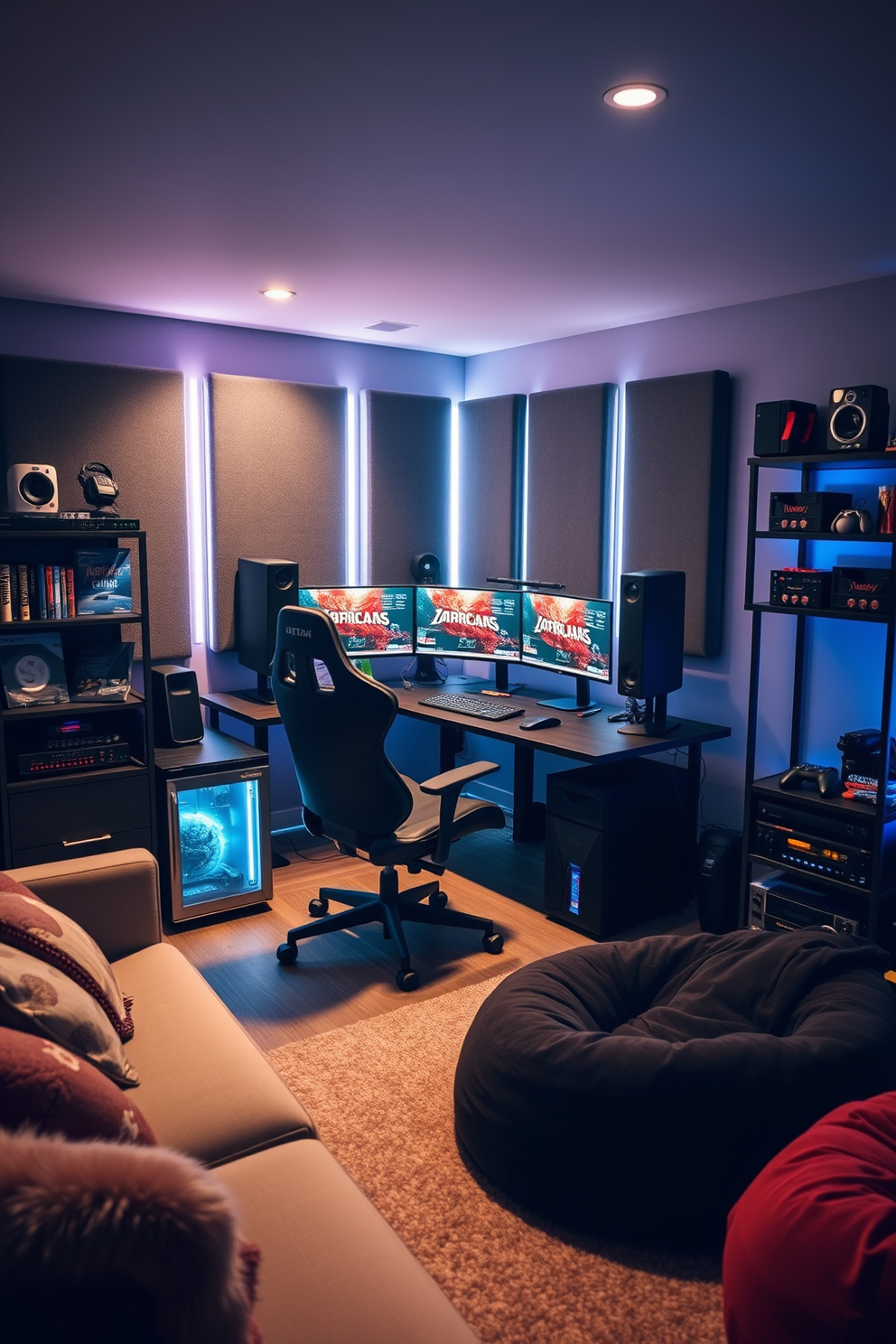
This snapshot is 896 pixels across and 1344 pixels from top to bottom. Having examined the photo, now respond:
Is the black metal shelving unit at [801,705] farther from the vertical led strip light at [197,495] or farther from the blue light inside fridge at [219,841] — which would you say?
the vertical led strip light at [197,495]

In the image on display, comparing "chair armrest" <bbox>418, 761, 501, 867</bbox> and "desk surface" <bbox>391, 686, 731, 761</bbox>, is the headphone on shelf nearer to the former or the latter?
"desk surface" <bbox>391, 686, 731, 761</bbox>

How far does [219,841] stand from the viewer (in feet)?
12.3

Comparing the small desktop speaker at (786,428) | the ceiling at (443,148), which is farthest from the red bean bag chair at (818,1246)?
the small desktop speaker at (786,428)

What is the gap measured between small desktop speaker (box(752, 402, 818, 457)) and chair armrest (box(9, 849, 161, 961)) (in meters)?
2.32

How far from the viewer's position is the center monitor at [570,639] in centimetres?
376

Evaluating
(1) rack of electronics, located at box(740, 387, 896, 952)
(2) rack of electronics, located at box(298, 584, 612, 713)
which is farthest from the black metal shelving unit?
(2) rack of electronics, located at box(298, 584, 612, 713)

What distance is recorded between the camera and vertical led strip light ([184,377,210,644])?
13.8ft

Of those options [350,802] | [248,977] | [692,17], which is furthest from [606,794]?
[692,17]

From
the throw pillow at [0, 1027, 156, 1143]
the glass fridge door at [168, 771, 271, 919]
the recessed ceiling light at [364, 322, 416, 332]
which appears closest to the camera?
the throw pillow at [0, 1027, 156, 1143]

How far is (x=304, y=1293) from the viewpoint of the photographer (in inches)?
50.3

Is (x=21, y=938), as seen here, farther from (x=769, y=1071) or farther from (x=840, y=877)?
(x=840, y=877)

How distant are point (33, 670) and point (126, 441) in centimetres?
117

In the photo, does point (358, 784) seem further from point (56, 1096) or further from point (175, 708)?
point (56, 1096)

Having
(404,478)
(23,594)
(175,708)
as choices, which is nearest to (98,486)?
(23,594)
